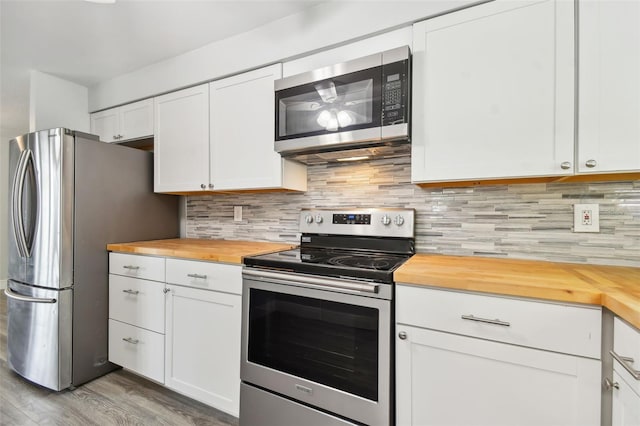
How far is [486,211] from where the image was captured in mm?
1581

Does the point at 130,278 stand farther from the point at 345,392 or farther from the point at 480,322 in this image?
the point at 480,322

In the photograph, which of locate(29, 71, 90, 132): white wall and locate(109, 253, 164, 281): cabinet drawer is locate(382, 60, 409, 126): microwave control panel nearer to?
locate(109, 253, 164, 281): cabinet drawer

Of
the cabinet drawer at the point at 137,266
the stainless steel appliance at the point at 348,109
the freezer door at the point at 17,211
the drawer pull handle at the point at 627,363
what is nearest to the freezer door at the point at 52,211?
the freezer door at the point at 17,211

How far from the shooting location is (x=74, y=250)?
1.94 meters

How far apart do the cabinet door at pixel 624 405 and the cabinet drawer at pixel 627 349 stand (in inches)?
0.7

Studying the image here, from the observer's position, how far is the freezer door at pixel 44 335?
1.91 metres

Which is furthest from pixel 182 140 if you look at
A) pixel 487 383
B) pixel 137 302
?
pixel 487 383

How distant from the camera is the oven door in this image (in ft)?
3.99

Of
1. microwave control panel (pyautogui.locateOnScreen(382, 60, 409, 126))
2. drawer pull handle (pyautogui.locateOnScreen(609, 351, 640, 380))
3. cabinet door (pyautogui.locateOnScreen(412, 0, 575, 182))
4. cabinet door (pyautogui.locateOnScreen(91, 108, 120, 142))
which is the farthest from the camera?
cabinet door (pyautogui.locateOnScreen(91, 108, 120, 142))

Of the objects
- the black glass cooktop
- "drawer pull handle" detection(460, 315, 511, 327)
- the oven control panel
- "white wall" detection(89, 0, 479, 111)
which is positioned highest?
"white wall" detection(89, 0, 479, 111)

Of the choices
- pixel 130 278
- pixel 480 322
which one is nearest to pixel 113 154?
pixel 130 278

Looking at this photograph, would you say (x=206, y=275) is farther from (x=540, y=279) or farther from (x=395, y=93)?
(x=540, y=279)

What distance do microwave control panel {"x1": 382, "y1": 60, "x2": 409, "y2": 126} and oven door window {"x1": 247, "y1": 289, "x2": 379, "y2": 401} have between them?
0.89 metres

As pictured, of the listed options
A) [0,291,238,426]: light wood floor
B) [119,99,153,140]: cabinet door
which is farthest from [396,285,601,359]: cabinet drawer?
[119,99,153,140]: cabinet door
